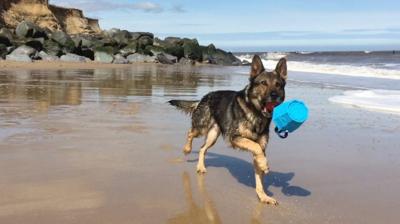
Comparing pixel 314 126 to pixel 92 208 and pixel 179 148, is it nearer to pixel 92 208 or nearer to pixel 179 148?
pixel 179 148

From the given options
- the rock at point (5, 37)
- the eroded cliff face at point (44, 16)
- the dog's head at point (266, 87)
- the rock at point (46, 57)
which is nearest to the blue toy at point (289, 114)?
the dog's head at point (266, 87)

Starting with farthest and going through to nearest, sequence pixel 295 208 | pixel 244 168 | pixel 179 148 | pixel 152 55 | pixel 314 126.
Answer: pixel 152 55 < pixel 314 126 < pixel 179 148 < pixel 244 168 < pixel 295 208

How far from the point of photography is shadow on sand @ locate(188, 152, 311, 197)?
18.9 ft

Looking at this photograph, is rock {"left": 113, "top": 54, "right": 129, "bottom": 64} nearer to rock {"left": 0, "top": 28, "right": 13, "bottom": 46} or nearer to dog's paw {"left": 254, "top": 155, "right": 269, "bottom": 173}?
rock {"left": 0, "top": 28, "right": 13, "bottom": 46}

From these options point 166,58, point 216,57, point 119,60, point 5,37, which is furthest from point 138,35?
point 5,37

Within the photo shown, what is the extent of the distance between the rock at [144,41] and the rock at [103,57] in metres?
5.58

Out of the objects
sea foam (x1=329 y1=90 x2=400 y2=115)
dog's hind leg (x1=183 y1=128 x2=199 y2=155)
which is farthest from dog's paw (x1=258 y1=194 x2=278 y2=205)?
sea foam (x1=329 y1=90 x2=400 y2=115)

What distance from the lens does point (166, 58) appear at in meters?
41.1

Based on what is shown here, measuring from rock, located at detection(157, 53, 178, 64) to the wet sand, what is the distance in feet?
97.8

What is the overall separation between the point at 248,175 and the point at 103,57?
1270 inches

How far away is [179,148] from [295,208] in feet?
9.57

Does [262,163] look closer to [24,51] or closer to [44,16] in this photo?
[24,51]

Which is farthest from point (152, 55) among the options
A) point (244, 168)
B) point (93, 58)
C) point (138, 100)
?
point (244, 168)

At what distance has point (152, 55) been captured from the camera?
139 ft
